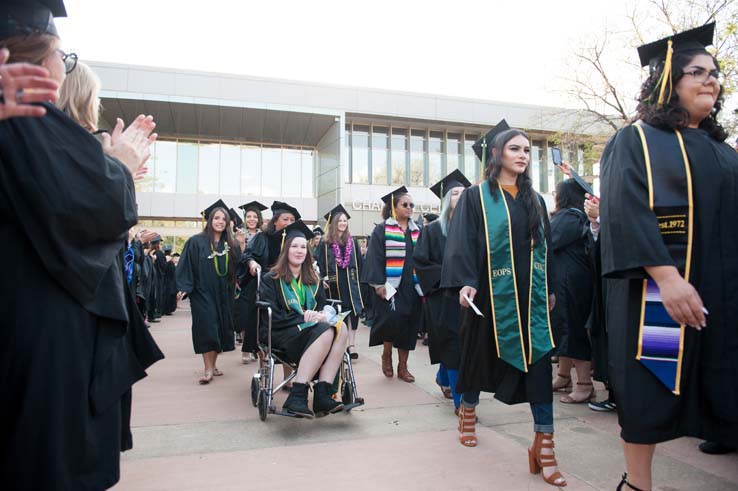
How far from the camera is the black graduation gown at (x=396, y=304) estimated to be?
5.55 meters

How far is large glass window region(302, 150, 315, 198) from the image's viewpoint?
2423 centimetres

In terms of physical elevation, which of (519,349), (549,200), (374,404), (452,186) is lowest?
(374,404)

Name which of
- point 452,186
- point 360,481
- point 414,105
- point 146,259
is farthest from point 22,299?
point 414,105

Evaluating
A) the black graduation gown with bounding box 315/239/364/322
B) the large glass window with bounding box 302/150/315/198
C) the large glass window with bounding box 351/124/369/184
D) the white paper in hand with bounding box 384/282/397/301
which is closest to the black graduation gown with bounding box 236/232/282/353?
the white paper in hand with bounding box 384/282/397/301

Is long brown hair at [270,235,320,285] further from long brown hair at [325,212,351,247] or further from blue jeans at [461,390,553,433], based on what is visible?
long brown hair at [325,212,351,247]

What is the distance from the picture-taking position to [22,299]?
4.52ft

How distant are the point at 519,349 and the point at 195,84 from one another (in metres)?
19.6

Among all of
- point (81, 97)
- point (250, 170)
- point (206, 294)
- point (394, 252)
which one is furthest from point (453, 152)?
point (81, 97)

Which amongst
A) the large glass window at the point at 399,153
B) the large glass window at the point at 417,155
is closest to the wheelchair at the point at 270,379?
the large glass window at the point at 399,153

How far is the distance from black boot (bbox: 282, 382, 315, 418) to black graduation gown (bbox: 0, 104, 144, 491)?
7.31 feet

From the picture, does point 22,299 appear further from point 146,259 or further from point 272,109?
point 272,109

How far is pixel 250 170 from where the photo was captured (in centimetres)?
2350

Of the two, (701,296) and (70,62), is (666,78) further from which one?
(70,62)

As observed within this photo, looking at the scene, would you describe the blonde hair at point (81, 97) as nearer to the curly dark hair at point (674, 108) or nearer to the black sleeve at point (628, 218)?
the black sleeve at point (628, 218)
